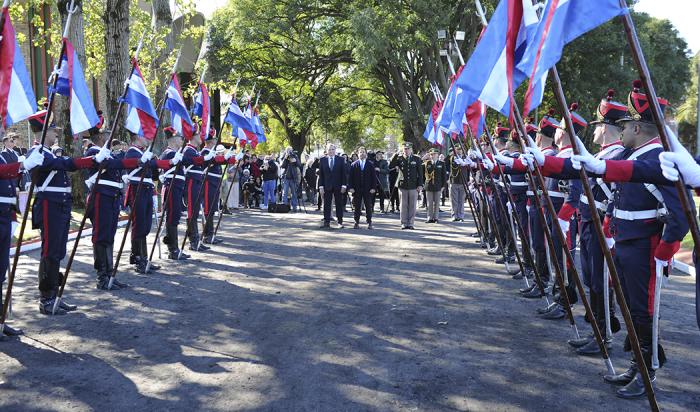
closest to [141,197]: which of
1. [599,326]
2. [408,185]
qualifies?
[599,326]

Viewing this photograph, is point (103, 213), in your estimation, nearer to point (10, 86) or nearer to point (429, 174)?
point (10, 86)

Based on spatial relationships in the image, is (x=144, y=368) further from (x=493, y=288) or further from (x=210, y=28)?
(x=210, y=28)

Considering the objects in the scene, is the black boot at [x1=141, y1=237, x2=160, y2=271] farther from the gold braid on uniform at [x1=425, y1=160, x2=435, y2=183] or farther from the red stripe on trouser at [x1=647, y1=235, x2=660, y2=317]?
the gold braid on uniform at [x1=425, y1=160, x2=435, y2=183]

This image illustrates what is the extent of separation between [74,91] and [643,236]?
6.19m

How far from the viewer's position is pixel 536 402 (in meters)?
4.78

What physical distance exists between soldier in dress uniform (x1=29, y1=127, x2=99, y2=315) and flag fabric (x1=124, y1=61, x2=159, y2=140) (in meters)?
1.41

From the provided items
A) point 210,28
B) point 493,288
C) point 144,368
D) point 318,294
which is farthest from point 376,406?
point 210,28

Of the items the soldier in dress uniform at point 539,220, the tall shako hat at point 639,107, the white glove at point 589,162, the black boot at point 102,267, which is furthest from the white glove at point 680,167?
the black boot at point 102,267

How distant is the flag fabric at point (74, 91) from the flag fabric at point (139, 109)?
121cm

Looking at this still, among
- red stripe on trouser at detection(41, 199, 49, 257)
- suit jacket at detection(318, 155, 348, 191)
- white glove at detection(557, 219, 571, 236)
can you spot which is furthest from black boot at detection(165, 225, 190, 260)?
white glove at detection(557, 219, 571, 236)

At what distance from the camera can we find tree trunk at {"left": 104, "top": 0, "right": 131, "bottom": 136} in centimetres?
1600

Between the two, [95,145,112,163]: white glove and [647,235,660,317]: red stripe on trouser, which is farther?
[95,145,112,163]: white glove

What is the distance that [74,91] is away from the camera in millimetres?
7508

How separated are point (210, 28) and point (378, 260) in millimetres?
24300
